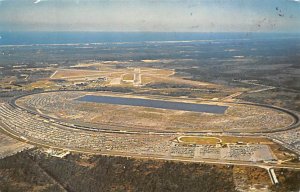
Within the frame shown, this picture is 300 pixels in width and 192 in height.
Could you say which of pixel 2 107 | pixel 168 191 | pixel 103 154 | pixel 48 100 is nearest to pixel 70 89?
pixel 48 100

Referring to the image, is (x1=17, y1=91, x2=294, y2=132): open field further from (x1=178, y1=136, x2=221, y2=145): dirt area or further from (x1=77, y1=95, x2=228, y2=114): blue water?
(x1=178, y1=136, x2=221, y2=145): dirt area

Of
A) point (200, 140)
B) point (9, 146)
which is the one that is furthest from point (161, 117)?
point (9, 146)

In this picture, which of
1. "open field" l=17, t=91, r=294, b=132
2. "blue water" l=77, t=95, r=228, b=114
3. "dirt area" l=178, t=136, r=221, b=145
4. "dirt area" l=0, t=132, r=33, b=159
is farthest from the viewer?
"blue water" l=77, t=95, r=228, b=114

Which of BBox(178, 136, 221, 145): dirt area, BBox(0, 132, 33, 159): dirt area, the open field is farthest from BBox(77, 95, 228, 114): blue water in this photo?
BBox(0, 132, 33, 159): dirt area

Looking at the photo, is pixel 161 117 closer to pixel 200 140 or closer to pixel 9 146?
pixel 200 140

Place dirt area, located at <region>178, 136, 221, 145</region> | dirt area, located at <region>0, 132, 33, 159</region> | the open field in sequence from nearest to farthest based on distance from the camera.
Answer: dirt area, located at <region>0, 132, 33, 159</region> < dirt area, located at <region>178, 136, 221, 145</region> < the open field

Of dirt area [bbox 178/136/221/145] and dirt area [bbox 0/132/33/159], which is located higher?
dirt area [bbox 0/132/33/159]

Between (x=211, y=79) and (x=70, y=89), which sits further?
(x=211, y=79)

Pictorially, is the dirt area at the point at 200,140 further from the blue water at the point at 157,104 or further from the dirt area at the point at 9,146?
the dirt area at the point at 9,146

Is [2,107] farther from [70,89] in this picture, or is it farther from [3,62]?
[3,62]
